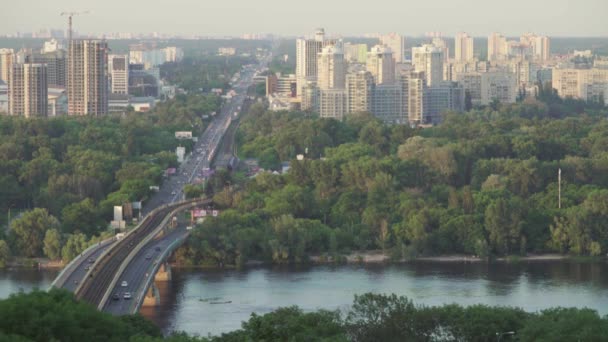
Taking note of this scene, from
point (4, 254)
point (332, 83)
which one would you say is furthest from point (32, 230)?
point (332, 83)

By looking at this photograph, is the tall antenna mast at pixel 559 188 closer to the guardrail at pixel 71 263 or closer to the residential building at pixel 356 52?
the guardrail at pixel 71 263

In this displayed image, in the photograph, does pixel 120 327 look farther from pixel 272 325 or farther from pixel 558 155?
pixel 558 155

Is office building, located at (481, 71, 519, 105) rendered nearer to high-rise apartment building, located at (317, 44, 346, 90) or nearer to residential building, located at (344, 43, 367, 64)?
high-rise apartment building, located at (317, 44, 346, 90)

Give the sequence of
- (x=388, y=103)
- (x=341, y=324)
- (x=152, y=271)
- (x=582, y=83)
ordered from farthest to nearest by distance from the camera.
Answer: (x=582, y=83)
(x=388, y=103)
(x=152, y=271)
(x=341, y=324)

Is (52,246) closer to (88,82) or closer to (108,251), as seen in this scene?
(108,251)

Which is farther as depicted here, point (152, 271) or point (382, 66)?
point (382, 66)

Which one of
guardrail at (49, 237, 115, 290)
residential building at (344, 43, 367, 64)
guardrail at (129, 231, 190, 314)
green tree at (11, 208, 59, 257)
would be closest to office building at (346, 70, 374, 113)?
green tree at (11, 208, 59, 257)
